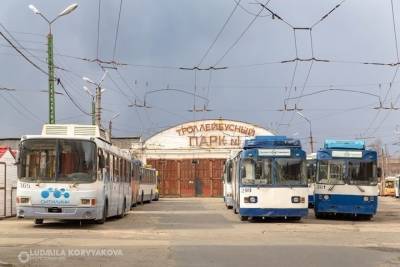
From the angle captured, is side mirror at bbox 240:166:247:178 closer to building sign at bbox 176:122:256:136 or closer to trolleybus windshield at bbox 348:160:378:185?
trolleybus windshield at bbox 348:160:378:185

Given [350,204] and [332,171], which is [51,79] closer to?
[332,171]

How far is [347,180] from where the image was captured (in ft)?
93.6

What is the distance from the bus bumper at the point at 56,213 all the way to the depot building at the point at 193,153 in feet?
190

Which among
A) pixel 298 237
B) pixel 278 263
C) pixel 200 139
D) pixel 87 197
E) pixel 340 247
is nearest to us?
pixel 278 263

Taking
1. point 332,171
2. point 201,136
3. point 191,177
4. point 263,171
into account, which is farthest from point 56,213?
point 201,136

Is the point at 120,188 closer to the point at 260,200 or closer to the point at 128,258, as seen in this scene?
the point at 260,200

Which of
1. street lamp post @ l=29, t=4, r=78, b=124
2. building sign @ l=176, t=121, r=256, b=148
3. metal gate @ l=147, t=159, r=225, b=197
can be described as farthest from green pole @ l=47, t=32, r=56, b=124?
building sign @ l=176, t=121, r=256, b=148

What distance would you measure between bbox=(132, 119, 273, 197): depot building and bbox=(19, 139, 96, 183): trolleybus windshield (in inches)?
2277

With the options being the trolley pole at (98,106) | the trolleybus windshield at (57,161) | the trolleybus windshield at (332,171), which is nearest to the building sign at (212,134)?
the trolley pole at (98,106)

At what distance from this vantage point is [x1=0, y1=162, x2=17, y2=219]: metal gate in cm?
2669

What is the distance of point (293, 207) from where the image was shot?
25406mm

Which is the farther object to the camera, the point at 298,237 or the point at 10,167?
the point at 10,167

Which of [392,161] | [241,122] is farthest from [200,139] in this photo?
[392,161]

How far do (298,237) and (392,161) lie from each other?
146940 millimetres
